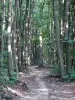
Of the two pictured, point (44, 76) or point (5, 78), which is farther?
point (44, 76)

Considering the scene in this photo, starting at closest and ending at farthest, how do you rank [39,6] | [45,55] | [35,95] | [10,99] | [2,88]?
[10,99]
[2,88]
[35,95]
[39,6]
[45,55]

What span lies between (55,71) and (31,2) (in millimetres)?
8660

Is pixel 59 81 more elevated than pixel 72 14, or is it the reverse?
pixel 72 14

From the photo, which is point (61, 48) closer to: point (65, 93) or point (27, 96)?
point (65, 93)

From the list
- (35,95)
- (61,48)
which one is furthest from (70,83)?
(35,95)

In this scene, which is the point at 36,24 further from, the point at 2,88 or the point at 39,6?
the point at 2,88

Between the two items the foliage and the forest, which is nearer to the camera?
the forest

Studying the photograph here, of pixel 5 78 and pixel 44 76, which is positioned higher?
pixel 5 78

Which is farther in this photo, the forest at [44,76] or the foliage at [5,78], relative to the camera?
the foliage at [5,78]

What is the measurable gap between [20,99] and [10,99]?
2.01 feet

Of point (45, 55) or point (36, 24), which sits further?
point (45, 55)

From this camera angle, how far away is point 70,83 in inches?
617

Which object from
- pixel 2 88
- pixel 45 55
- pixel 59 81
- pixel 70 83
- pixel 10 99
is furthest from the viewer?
pixel 45 55

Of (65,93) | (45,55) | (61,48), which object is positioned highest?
(61,48)
